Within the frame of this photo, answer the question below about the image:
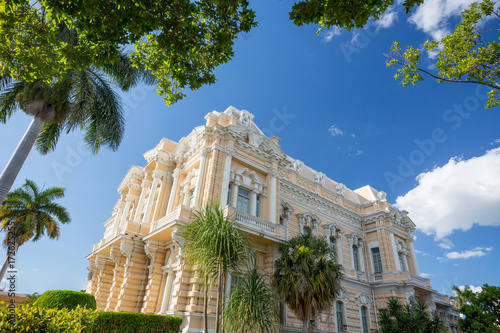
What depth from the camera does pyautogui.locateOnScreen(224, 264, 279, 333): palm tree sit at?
33.9 ft

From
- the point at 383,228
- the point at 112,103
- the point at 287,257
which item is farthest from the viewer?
the point at 383,228

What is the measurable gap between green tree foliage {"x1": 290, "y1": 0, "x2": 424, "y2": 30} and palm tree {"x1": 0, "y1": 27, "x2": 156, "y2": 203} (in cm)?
837

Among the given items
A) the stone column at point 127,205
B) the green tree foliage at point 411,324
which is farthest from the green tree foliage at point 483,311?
the stone column at point 127,205

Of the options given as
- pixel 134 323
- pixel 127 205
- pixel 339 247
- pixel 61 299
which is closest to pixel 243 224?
pixel 134 323

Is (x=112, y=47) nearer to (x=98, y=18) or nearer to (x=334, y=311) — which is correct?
(x=98, y=18)

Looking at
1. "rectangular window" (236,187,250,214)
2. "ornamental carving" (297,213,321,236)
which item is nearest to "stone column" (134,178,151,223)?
"rectangular window" (236,187,250,214)

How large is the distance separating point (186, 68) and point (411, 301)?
72.5ft

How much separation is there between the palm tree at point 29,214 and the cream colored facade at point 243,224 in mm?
4479

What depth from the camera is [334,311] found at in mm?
19453

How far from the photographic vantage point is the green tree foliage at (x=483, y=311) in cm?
1238

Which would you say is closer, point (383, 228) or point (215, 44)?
point (215, 44)

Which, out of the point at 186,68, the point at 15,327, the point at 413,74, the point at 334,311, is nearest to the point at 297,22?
the point at 186,68

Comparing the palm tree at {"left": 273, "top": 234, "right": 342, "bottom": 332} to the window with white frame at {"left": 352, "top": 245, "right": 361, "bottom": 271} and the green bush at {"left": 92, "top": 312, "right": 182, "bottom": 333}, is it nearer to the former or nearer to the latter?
Result: the green bush at {"left": 92, "top": 312, "right": 182, "bottom": 333}

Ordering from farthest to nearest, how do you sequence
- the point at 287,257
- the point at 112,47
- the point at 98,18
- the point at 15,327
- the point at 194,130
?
the point at 194,130 < the point at 287,257 < the point at 112,47 < the point at 98,18 < the point at 15,327
